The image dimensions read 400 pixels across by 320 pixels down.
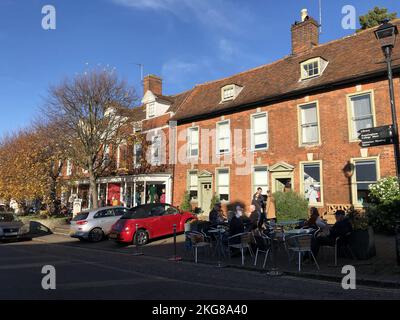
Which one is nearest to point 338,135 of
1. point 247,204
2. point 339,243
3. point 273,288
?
point 247,204

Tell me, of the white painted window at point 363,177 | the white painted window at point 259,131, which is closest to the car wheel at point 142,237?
the white painted window at point 259,131

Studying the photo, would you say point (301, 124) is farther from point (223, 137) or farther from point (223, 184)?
point (223, 184)

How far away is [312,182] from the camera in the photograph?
1698 centimetres

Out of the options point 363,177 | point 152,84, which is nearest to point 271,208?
point 363,177

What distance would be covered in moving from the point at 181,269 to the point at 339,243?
432cm

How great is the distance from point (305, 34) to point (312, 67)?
3521mm

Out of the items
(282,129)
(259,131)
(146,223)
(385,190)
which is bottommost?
(146,223)

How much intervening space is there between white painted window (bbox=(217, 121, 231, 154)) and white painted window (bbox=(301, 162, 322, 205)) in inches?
201

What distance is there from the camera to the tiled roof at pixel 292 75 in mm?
16344

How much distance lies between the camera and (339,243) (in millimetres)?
9711

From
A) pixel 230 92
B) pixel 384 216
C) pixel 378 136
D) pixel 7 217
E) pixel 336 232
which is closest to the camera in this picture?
pixel 336 232

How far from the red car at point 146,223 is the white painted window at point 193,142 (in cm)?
713

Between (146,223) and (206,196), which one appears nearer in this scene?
(146,223)
